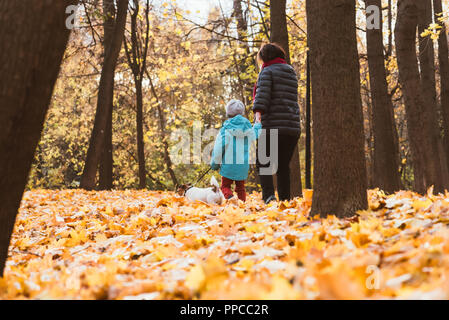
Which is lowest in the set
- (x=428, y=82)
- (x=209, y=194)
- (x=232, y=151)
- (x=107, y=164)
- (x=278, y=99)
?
(x=209, y=194)

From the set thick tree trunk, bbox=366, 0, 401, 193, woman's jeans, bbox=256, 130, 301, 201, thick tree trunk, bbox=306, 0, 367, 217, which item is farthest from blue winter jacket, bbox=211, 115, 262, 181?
thick tree trunk, bbox=306, 0, 367, 217

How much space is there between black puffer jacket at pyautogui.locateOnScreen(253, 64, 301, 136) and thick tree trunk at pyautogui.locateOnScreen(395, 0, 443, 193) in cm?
292

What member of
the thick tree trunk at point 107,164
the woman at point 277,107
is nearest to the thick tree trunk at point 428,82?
the woman at point 277,107

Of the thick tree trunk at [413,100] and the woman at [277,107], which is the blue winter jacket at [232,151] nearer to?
the woman at [277,107]

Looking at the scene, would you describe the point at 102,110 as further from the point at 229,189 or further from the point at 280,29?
the point at 229,189

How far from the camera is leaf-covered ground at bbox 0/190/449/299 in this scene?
150 cm

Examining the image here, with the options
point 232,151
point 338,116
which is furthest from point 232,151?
point 338,116

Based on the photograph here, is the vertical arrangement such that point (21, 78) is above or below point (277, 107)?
below

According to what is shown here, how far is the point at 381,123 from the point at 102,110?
22.4 ft

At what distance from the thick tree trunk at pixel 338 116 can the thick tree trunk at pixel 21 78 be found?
191 centimetres

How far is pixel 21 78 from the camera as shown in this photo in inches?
80.7

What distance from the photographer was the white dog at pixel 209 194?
5270 millimetres
